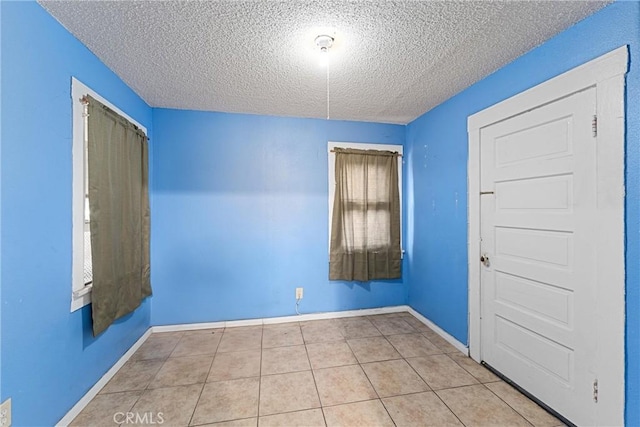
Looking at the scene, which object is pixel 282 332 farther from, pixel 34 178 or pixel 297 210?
pixel 34 178

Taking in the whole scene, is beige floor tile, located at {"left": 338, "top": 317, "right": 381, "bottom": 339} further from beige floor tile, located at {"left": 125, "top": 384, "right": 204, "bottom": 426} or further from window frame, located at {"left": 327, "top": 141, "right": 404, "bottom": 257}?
beige floor tile, located at {"left": 125, "top": 384, "right": 204, "bottom": 426}

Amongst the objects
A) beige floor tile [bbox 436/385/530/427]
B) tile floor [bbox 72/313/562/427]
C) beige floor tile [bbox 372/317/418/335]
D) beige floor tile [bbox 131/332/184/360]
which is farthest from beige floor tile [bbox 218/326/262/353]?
beige floor tile [bbox 436/385/530/427]

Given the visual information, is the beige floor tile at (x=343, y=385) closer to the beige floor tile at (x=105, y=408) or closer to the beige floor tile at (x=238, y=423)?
the beige floor tile at (x=238, y=423)

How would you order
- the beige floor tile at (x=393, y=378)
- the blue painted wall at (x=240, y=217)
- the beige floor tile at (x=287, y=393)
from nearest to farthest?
the beige floor tile at (x=287, y=393), the beige floor tile at (x=393, y=378), the blue painted wall at (x=240, y=217)

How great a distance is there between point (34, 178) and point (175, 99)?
1564 mm

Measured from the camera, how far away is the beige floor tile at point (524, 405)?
1.63 m

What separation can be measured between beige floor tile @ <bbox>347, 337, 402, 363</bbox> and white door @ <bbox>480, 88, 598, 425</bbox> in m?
0.76

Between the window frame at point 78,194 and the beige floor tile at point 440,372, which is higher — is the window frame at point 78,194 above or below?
above

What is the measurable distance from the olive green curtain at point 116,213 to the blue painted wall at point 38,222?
0.15 metres

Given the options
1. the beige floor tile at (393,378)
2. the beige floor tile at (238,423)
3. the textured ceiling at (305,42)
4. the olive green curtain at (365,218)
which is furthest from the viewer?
the olive green curtain at (365,218)

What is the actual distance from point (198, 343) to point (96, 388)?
839 millimetres

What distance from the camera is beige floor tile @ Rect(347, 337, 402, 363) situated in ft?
7.74

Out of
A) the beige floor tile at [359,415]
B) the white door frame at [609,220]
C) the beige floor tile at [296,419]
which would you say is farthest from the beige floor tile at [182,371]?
the white door frame at [609,220]

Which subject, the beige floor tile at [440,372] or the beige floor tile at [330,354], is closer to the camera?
the beige floor tile at [440,372]
